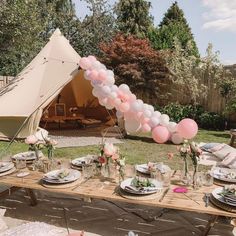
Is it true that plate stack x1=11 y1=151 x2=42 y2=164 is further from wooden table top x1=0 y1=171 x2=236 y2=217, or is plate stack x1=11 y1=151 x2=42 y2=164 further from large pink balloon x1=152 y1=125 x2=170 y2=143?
large pink balloon x1=152 y1=125 x2=170 y2=143

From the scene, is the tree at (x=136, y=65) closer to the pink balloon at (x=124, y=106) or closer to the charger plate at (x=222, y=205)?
the pink balloon at (x=124, y=106)

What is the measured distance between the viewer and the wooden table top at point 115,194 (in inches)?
113

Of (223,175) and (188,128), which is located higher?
(188,128)

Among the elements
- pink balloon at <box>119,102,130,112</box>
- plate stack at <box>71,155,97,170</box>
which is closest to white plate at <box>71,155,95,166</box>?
plate stack at <box>71,155,97,170</box>

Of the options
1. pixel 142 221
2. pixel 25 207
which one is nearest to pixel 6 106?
pixel 25 207

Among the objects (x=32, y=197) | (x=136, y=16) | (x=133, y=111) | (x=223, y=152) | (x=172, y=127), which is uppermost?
(x=136, y=16)

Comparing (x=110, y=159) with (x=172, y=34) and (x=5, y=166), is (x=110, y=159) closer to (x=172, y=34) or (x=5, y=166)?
(x=5, y=166)

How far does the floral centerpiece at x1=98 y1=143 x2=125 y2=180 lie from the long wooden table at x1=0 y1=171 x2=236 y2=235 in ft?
0.48

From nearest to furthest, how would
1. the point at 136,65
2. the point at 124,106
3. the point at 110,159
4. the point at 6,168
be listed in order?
the point at 110,159
the point at 6,168
the point at 124,106
the point at 136,65

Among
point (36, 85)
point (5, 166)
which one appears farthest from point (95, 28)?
point (5, 166)

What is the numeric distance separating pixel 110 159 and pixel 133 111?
93cm

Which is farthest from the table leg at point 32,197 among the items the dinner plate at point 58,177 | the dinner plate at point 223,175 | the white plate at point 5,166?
the dinner plate at point 223,175

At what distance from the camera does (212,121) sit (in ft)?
36.7

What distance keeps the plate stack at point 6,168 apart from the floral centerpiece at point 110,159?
45.6 inches
